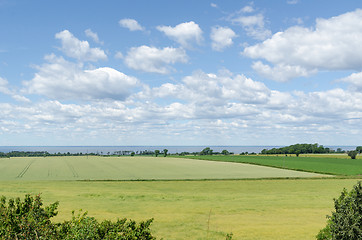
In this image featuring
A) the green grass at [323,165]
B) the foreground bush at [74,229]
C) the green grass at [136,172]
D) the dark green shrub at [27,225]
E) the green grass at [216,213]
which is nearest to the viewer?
the foreground bush at [74,229]

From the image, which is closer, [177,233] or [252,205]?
[177,233]

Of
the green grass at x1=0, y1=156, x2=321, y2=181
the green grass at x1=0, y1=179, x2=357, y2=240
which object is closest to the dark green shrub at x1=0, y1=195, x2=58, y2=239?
the green grass at x1=0, y1=179, x2=357, y2=240

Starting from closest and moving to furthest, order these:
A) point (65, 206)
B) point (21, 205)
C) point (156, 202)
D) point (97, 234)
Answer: point (97, 234) → point (21, 205) → point (65, 206) → point (156, 202)

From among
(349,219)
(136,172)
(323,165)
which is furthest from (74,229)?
(323,165)

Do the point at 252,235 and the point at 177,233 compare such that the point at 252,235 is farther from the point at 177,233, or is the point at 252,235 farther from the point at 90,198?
the point at 90,198

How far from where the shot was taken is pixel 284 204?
34781 millimetres

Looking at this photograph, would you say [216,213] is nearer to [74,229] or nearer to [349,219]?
[349,219]

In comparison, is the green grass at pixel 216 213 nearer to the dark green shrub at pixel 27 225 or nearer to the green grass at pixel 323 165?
the dark green shrub at pixel 27 225

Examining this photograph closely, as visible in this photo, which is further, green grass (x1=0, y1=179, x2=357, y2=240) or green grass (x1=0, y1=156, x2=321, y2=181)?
green grass (x1=0, y1=156, x2=321, y2=181)

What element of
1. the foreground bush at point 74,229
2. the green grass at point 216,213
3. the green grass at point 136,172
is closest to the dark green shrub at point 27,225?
the foreground bush at point 74,229

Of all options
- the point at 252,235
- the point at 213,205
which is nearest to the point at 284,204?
the point at 213,205

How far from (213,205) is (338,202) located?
21384mm

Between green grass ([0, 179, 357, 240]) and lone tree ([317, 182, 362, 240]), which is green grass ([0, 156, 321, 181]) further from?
lone tree ([317, 182, 362, 240])

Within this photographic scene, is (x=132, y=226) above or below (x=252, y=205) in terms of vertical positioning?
above
